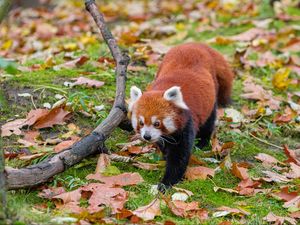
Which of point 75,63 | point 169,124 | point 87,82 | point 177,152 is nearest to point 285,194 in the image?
point 177,152

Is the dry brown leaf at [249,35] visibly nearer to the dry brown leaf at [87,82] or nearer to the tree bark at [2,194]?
the dry brown leaf at [87,82]

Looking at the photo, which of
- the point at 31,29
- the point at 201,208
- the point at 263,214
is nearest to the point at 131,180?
the point at 201,208

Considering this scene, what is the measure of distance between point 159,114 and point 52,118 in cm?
99

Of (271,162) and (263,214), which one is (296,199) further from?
(271,162)

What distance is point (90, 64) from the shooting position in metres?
5.80

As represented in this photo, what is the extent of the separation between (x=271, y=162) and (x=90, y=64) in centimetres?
224

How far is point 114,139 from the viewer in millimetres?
4535

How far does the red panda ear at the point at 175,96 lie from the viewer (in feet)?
13.0

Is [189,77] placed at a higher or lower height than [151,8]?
higher

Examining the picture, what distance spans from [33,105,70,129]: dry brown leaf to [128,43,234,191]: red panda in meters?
0.62

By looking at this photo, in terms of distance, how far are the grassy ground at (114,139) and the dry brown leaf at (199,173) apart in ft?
0.17

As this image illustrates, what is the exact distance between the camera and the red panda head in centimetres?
398

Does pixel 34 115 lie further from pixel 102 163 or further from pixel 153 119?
pixel 153 119

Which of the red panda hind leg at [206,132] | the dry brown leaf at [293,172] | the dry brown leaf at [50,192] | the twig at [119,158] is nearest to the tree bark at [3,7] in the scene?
the dry brown leaf at [50,192]
